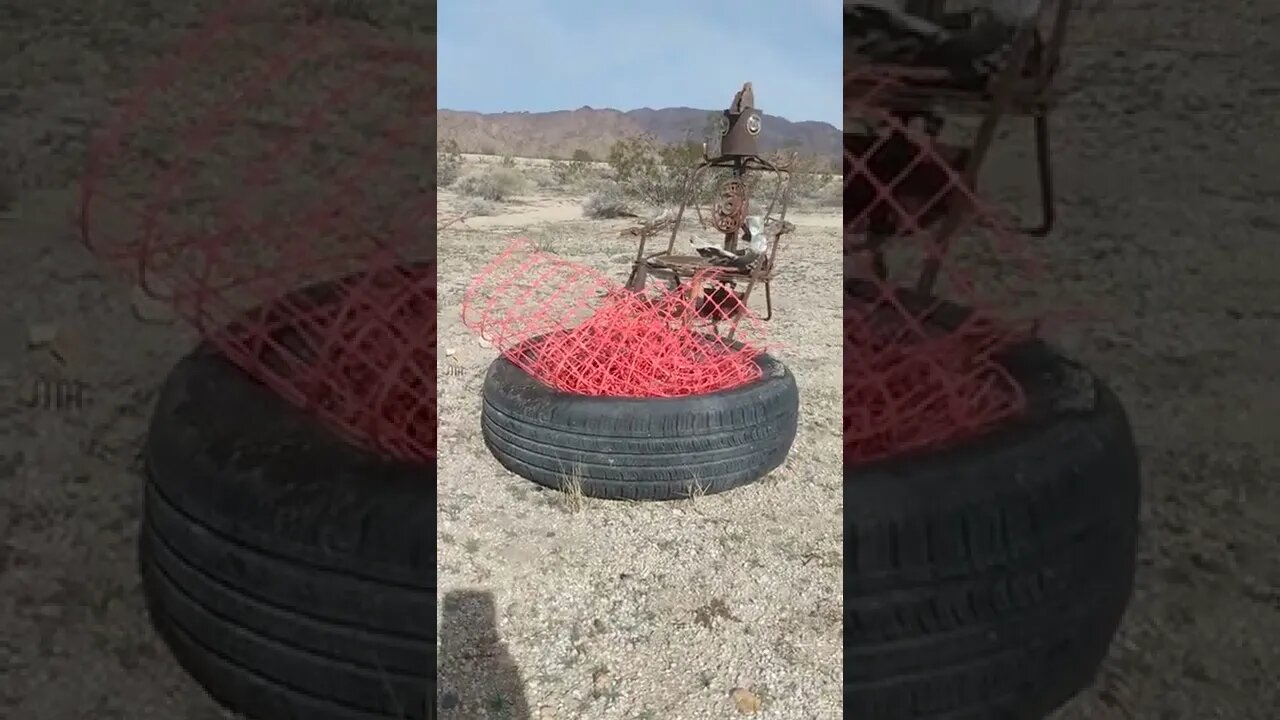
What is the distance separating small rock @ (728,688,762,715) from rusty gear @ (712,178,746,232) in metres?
1.49

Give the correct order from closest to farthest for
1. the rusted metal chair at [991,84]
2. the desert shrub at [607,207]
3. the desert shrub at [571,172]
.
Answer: the rusted metal chair at [991,84] < the desert shrub at [607,207] < the desert shrub at [571,172]

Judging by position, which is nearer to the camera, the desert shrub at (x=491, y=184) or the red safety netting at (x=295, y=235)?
the red safety netting at (x=295, y=235)

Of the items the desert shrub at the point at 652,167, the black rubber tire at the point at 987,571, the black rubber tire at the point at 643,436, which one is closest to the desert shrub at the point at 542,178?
the desert shrub at the point at 652,167

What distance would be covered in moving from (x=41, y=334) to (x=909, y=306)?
5.92 feet

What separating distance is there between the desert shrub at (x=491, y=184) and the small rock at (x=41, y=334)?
208 inches

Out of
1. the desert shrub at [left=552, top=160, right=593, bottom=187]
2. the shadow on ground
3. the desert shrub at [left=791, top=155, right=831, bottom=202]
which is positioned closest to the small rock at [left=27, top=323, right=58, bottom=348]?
the shadow on ground

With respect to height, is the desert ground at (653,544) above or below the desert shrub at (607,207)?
below

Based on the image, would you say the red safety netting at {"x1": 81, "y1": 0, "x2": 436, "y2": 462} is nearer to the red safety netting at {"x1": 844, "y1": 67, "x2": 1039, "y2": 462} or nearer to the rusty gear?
the red safety netting at {"x1": 844, "y1": 67, "x2": 1039, "y2": 462}

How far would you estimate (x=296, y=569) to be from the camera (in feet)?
2.13

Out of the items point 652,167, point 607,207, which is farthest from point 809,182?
point 607,207

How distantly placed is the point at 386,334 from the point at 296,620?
0.47 meters

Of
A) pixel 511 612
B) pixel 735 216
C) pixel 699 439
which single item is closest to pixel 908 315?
pixel 699 439

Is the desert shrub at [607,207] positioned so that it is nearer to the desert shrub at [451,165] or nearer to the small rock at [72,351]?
the desert shrub at [451,165]

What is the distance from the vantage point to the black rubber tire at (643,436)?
1312 millimetres
